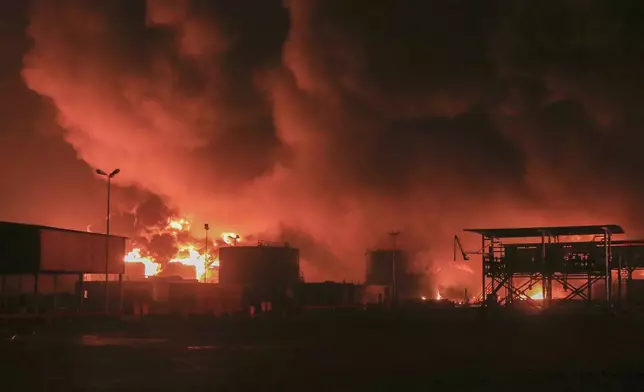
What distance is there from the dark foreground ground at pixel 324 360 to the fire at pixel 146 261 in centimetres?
6850

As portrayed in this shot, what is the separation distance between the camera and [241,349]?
90.3 feet

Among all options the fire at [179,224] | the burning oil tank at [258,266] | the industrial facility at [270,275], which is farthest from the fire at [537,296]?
the fire at [179,224]

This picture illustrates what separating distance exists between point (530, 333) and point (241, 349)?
14964mm

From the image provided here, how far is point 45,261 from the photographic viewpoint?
5838 centimetres

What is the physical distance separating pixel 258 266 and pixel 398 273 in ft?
68.0

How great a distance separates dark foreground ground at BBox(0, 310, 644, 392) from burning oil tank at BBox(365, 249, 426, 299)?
61.6 meters

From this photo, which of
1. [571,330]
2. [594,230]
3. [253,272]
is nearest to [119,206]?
[253,272]

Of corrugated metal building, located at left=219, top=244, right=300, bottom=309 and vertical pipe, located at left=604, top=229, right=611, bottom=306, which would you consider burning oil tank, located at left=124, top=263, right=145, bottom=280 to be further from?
vertical pipe, located at left=604, top=229, right=611, bottom=306

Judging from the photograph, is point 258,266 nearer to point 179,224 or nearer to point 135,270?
point 179,224

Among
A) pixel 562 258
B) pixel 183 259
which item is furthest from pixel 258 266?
pixel 562 258

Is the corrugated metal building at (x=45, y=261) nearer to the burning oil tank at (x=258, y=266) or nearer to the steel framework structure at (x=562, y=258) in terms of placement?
the burning oil tank at (x=258, y=266)

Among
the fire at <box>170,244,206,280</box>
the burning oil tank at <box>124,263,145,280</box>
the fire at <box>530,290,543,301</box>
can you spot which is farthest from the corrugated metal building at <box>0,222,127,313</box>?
the fire at <box>530,290,543,301</box>

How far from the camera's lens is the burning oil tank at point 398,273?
10112 centimetres

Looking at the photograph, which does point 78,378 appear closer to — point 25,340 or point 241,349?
point 241,349
